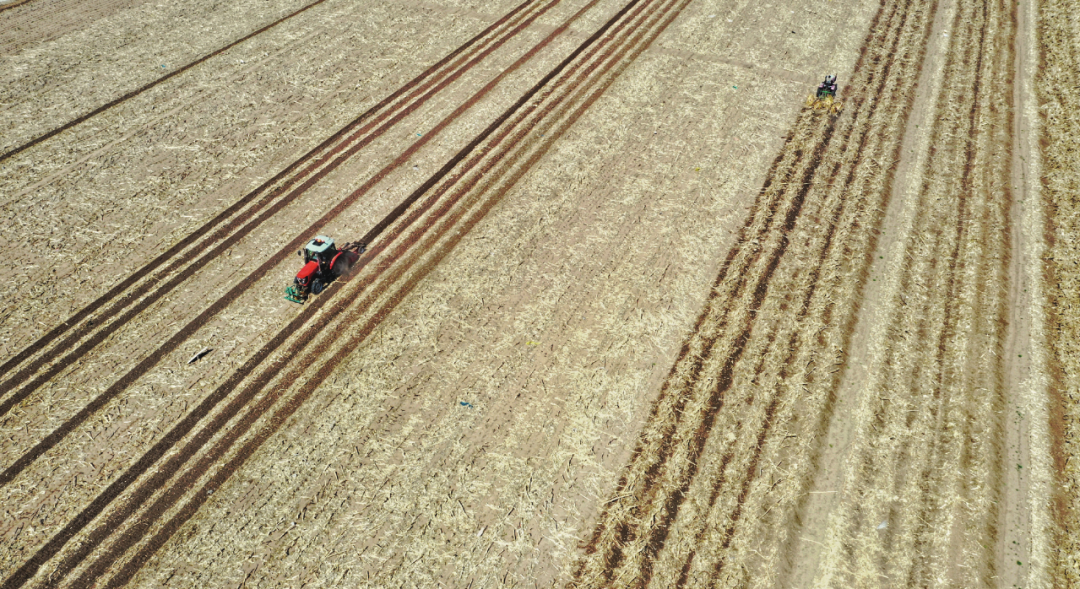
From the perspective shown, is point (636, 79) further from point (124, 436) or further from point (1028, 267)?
point (124, 436)

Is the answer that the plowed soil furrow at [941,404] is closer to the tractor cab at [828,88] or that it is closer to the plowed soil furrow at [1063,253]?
the plowed soil furrow at [1063,253]

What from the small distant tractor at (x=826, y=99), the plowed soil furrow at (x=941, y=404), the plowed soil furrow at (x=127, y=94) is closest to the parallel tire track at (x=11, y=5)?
the plowed soil furrow at (x=127, y=94)

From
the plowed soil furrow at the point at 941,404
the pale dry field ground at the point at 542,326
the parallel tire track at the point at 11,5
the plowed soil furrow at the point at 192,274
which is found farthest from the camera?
the parallel tire track at the point at 11,5

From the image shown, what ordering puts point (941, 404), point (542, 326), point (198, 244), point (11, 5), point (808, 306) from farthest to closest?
point (11, 5) < point (198, 244) < point (808, 306) < point (542, 326) < point (941, 404)

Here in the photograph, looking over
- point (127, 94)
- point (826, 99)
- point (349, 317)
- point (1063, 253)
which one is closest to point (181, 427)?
point (349, 317)

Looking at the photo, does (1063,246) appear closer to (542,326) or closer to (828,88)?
(828,88)

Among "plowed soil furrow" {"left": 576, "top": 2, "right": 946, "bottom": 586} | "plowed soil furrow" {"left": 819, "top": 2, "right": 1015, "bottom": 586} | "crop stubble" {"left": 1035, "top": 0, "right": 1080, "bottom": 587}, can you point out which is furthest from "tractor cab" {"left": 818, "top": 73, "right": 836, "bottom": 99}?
"crop stubble" {"left": 1035, "top": 0, "right": 1080, "bottom": 587}
